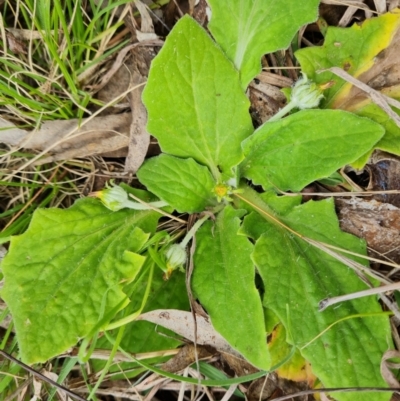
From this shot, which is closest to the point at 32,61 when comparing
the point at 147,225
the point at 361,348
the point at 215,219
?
the point at 147,225

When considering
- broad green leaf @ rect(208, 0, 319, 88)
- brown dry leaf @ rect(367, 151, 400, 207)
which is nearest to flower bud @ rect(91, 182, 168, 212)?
broad green leaf @ rect(208, 0, 319, 88)

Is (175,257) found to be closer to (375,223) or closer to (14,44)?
(375,223)

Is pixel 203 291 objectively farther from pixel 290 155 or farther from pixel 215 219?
pixel 290 155

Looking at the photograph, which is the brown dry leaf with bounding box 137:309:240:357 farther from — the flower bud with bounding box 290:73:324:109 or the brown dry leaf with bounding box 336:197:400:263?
the flower bud with bounding box 290:73:324:109

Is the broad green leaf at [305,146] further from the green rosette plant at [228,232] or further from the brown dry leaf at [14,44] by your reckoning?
the brown dry leaf at [14,44]

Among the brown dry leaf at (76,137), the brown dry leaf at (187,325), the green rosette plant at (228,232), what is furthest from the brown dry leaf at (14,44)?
the brown dry leaf at (187,325)
